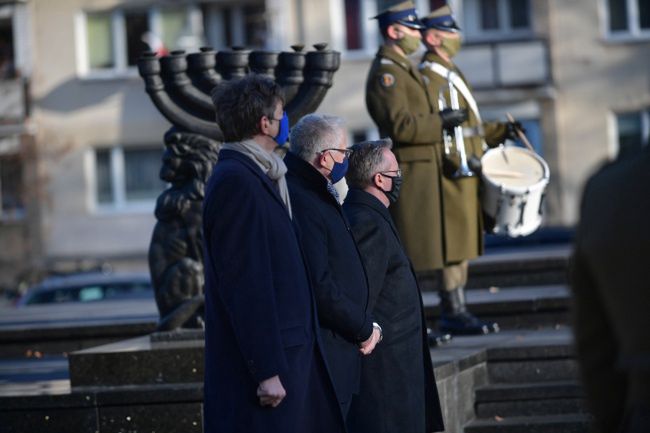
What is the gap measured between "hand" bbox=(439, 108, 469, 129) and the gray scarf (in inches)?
134

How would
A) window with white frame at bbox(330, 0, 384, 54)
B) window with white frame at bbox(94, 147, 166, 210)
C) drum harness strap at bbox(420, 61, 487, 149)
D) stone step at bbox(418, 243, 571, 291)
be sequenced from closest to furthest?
drum harness strap at bbox(420, 61, 487, 149), stone step at bbox(418, 243, 571, 291), window with white frame at bbox(330, 0, 384, 54), window with white frame at bbox(94, 147, 166, 210)

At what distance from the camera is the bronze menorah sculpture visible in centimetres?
951

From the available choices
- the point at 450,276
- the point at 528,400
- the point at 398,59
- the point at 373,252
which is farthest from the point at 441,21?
the point at 373,252

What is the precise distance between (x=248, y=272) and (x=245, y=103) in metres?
0.65

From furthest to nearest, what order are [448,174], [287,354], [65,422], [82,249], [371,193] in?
[82,249] → [448,174] → [65,422] → [371,193] → [287,354]

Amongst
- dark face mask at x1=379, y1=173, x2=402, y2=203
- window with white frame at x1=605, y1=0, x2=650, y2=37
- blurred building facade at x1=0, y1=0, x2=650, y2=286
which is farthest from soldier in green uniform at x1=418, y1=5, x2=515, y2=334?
window with white frame at x1=605, y1=0, x2=650, y2=37

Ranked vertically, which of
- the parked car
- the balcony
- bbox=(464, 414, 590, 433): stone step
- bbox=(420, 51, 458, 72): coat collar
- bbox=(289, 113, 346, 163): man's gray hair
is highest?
the balcony

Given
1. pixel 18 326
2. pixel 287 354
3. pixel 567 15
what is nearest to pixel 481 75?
pixel 567 15

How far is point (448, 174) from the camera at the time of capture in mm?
9578

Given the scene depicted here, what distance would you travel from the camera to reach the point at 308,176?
6.53 metres

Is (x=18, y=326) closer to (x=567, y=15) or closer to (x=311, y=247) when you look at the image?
(x=311, y=247)

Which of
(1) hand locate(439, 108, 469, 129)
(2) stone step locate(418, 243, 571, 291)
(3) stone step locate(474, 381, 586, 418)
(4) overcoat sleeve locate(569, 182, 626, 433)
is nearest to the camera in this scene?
(4) overcoat sleeve locate(569, 182, 626, 433)

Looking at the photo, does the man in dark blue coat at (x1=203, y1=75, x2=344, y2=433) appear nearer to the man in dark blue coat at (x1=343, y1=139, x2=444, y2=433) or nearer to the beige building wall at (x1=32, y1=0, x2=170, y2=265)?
the man in dark blue coat at (x1=343, y1=139, x2=444, y2=433)

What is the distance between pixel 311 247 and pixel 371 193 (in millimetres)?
808
